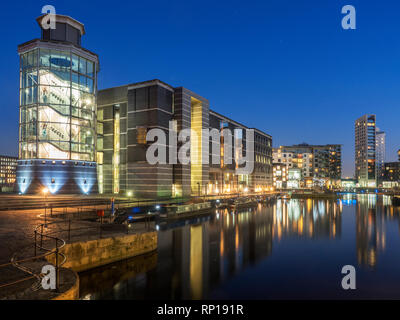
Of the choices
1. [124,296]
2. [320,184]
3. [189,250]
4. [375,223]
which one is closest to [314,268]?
[189,250]

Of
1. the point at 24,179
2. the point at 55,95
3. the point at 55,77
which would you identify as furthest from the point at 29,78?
→ the point at 24,179

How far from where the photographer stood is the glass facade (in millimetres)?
52875

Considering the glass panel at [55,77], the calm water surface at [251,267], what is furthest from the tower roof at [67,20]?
the calm water surface at [251,267]

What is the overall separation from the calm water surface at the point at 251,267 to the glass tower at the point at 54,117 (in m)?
28.8

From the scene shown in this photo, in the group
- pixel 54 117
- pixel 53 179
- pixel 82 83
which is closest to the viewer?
pixel 53 179

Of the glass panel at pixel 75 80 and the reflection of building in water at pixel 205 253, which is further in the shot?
the glass panel at pixel 75 80

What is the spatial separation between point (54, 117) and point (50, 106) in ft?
7.24

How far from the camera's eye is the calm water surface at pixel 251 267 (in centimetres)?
1686

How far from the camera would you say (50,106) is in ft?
174

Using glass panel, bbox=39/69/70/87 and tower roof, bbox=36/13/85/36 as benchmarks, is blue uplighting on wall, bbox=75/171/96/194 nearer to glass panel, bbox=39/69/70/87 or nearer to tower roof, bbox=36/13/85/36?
glass panel, bbox=39/69/70/87

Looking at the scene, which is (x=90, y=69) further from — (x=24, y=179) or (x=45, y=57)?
(x=24, y=179)

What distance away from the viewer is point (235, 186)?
9362 centimetres

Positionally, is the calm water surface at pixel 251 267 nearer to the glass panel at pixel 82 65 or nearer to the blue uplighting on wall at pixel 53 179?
the blue uplighting on wall at pixel 53 179

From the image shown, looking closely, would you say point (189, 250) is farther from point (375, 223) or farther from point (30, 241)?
point (375, 223)
